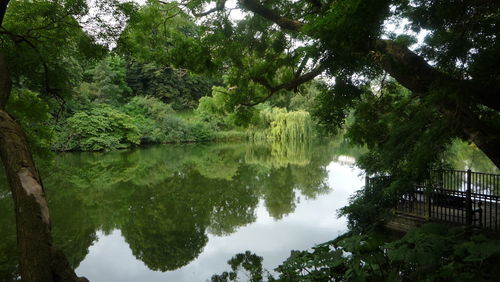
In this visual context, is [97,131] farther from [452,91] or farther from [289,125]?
[452,91]

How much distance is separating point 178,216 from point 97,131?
57.5ft

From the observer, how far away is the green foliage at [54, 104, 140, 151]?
2288 cm

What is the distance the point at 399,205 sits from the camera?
24.9 ft

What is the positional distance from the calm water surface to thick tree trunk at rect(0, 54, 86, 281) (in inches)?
176

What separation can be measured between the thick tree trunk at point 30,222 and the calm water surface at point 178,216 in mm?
4478

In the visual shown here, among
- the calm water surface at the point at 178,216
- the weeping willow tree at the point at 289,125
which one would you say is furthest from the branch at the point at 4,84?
the weeping willow tree at the point at 289,125

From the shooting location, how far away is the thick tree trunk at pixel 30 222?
64.1 inches

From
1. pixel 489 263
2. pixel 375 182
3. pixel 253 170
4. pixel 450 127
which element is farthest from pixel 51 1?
pixel 253 170

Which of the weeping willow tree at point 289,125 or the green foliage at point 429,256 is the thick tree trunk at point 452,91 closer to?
the green foliage at point 429,256

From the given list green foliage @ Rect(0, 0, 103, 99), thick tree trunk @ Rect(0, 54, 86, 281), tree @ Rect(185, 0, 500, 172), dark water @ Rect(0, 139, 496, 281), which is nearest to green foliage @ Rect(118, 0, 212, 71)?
green foliage @ Rect(0, 0, 103, 99)

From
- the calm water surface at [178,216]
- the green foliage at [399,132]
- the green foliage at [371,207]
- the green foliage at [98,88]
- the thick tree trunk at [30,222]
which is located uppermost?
the green foliage at [98,88]

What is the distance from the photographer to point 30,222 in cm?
165

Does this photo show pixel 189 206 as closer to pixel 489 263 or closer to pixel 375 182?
pixel 375 182

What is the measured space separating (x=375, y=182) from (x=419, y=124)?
3772 millimetres
